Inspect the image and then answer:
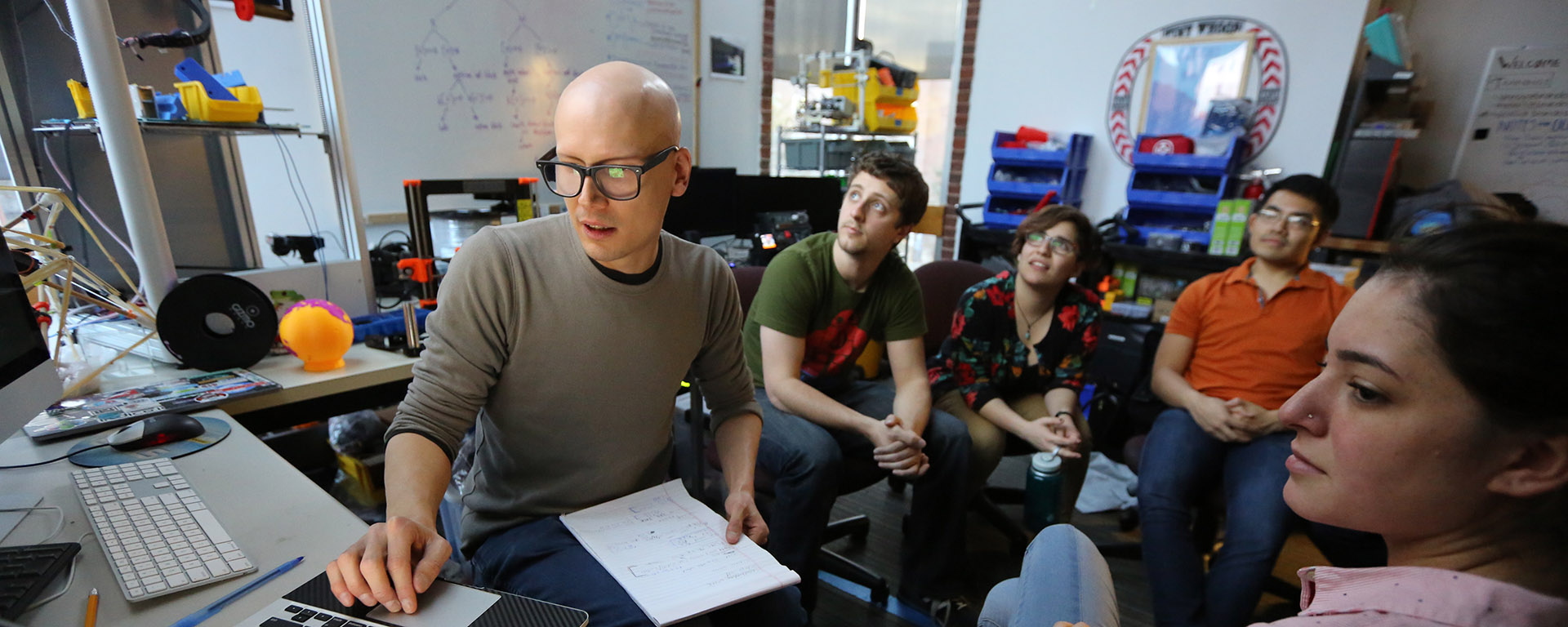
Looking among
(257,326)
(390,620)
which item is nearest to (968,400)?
(390,620)

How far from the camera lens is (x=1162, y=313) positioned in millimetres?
2961

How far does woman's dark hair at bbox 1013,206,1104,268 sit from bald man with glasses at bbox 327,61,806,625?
1100 mm

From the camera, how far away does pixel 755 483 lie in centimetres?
155

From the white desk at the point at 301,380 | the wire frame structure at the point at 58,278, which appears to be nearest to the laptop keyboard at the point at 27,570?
the white desk at the point at 301,380

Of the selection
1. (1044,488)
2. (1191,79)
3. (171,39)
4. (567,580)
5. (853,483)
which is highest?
(1191,79)

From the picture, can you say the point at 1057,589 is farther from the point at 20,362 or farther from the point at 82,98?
the point at 82,98

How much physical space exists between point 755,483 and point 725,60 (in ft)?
9.54

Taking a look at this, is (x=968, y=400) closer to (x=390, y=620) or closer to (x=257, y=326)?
(x=390, y=620)

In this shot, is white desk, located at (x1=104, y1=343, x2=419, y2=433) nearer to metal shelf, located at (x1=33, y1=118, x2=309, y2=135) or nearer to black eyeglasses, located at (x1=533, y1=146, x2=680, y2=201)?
metal shelf, located at (x1=33, y1=118, x2=309, y2=135)

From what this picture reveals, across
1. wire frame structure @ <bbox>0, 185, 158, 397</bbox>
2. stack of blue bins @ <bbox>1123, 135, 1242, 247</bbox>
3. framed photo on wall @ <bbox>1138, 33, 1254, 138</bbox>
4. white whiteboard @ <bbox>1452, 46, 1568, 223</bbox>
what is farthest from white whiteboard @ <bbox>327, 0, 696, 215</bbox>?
white whiteboard @ <bbox>1452, 46, 1568, 223</bbox>

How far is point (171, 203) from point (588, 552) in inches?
66.1

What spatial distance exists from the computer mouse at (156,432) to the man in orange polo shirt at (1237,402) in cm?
195

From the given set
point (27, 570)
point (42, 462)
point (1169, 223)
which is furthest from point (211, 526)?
point (1169, 223)

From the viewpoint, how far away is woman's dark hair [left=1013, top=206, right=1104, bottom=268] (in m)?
1.79
